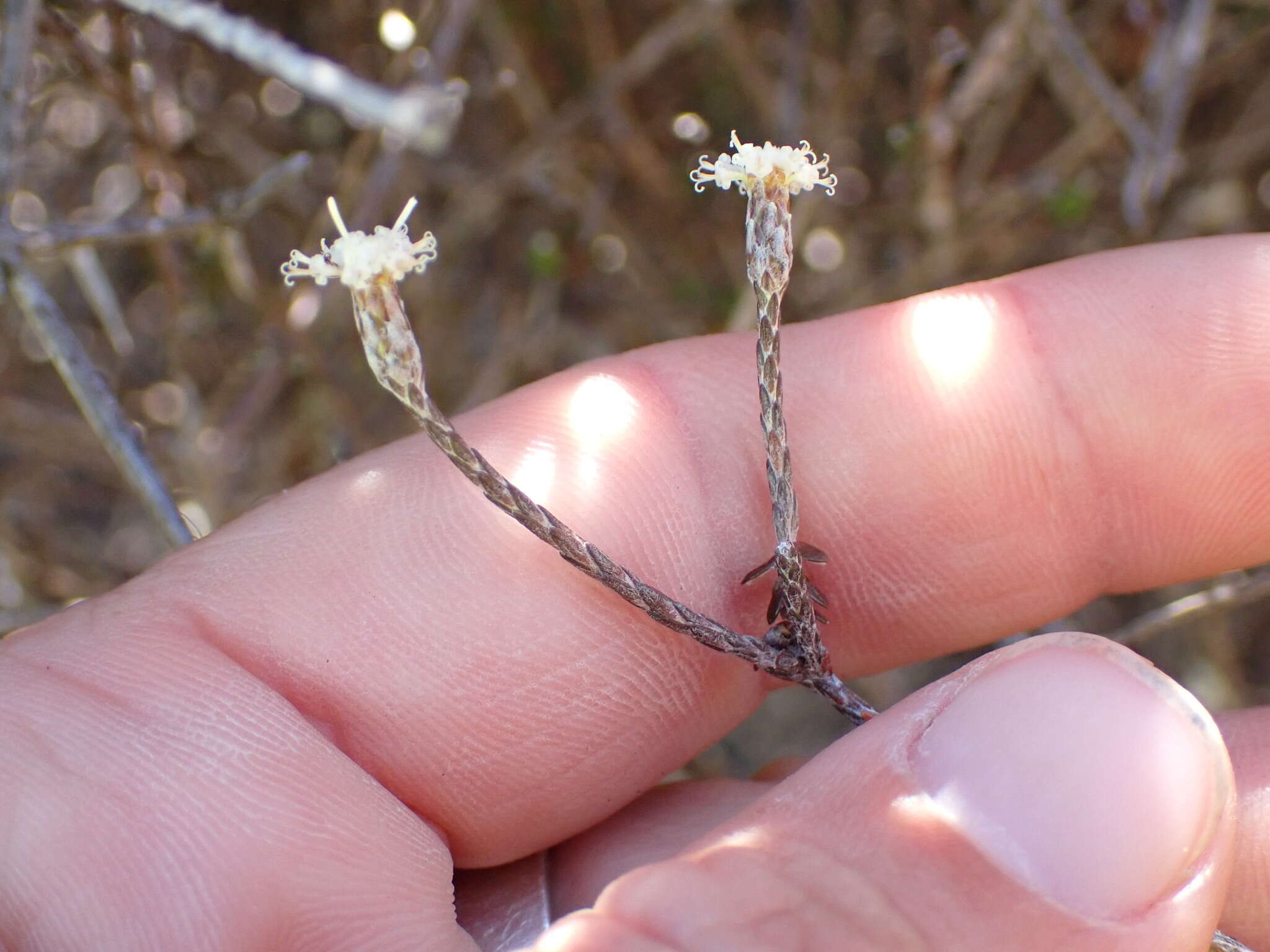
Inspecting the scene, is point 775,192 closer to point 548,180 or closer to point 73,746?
point 73,746

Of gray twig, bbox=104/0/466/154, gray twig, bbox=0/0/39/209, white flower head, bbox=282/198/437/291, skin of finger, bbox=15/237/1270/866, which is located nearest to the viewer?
gray twig, bbox=104/0/466/154

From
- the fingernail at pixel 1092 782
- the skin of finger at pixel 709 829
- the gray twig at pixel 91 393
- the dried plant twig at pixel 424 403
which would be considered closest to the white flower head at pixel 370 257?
the dried plant twig at pixel 424 403

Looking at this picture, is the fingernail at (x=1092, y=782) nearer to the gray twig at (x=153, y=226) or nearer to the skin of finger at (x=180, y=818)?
the skin of finger at (x=180, y=818)

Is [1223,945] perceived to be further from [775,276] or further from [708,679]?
[775,276]

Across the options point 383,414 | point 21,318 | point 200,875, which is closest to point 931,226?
point 383,414

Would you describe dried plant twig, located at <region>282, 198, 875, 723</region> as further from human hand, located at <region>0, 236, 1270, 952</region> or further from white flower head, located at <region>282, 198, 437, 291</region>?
human hand, located at <region>0, 236, 1270, 952</region>

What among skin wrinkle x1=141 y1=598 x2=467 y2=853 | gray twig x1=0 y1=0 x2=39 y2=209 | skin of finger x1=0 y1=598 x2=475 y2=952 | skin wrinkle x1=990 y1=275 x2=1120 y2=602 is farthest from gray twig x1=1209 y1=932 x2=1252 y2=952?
gray twig x1=0 y1=0 x2=39 y2=209
